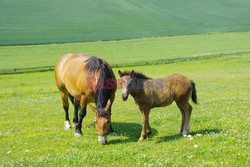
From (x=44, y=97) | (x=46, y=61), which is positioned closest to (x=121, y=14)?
(x=46, y=61)

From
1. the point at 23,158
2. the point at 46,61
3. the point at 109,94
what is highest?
the point at 109,94

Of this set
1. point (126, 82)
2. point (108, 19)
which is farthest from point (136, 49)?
point (126, 82)

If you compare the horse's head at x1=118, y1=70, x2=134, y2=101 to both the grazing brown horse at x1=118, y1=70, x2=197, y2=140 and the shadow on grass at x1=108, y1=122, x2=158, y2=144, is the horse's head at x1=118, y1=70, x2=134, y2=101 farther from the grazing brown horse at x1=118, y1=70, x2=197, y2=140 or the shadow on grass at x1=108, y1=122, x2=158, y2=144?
the shadow on grass at x1=108, y1=122, x2=158, y2=144

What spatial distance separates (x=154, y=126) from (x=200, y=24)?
8124cm

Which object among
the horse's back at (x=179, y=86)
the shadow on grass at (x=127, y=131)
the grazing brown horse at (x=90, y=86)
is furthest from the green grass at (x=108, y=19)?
the horse's back at (x=179, y=86)

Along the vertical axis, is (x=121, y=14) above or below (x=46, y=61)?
above

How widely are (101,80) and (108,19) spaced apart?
77152 mm

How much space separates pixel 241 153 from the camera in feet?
31.2

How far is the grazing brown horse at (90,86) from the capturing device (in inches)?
458

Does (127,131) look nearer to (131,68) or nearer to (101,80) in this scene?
(101,80)

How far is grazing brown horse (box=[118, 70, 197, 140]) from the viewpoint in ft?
40.0

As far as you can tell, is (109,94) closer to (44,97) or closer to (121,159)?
(121,159)

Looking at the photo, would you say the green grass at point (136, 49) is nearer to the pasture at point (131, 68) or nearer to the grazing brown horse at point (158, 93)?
the pasture at point (131, 68)

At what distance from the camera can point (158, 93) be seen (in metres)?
12.4
